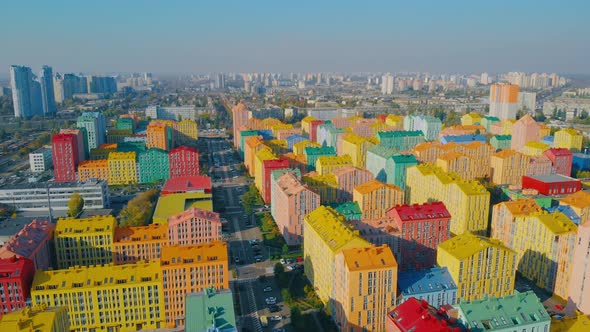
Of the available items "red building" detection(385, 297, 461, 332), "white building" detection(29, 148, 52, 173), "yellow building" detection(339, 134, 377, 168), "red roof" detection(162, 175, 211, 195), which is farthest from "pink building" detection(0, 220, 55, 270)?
"yellow building" detection(339, 134, 377, 168)

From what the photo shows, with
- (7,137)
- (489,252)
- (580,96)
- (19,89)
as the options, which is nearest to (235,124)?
(7,137)

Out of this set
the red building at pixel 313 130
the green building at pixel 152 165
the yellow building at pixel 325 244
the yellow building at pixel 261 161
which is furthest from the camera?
the red building at pixel 313 130

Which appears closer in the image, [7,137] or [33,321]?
[33,321]

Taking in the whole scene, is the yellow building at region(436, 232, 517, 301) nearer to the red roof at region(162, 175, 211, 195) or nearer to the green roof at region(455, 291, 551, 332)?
the green roof at region(455, 291, 551, 332)

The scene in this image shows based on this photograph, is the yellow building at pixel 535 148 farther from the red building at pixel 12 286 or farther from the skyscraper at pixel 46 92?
the skyscraper at pixel 46 92

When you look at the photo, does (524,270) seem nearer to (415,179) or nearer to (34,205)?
(415,179)

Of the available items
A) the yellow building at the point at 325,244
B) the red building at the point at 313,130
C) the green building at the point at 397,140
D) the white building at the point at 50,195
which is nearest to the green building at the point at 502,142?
the green building at the point at 397,140
